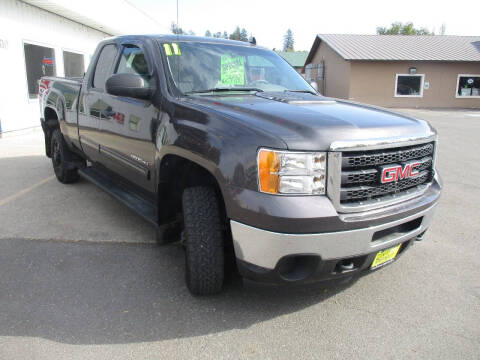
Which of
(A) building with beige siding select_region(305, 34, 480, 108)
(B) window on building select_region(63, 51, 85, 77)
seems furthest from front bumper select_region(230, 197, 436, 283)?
(A) building with beige siding select_region(305, 34, 480, 108)

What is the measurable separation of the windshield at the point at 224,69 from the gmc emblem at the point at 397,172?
5.01ft

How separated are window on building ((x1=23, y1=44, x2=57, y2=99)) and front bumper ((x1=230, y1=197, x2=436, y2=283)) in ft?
35.6

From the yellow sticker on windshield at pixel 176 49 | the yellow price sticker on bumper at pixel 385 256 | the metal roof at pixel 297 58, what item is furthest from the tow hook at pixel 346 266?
the metal roof at pixel 297 58

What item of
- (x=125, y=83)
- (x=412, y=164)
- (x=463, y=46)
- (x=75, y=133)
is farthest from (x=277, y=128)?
(x=463, y=46)

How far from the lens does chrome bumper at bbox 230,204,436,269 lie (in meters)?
2.34

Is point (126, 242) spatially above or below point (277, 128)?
below

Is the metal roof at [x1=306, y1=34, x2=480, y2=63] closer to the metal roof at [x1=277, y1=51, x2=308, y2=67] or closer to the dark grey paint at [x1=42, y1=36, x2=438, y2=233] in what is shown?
the dark grey paint at [x1=42, y1=36, x2=438, y2=233]

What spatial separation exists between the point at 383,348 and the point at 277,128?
1.49m

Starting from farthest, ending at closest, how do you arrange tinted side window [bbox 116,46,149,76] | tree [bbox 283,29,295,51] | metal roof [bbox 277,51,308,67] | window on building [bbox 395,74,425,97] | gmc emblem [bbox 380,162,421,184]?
tree [bbox 283,29,295,51] → metal roof [bbox 277,51,308,67] → window on building [bbox 395,74,425,97] → tinted side window [bbox 116,46,149,76] → gmc emblem [bbox 380,162,421,184]

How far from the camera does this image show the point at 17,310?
2.82m

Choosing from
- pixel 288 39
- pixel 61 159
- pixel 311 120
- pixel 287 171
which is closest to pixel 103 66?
pixel 61 159

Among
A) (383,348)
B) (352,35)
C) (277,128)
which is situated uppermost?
(352,35)

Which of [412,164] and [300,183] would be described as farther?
[412,164]

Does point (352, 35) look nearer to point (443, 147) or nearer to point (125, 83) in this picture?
point (443, 147)
